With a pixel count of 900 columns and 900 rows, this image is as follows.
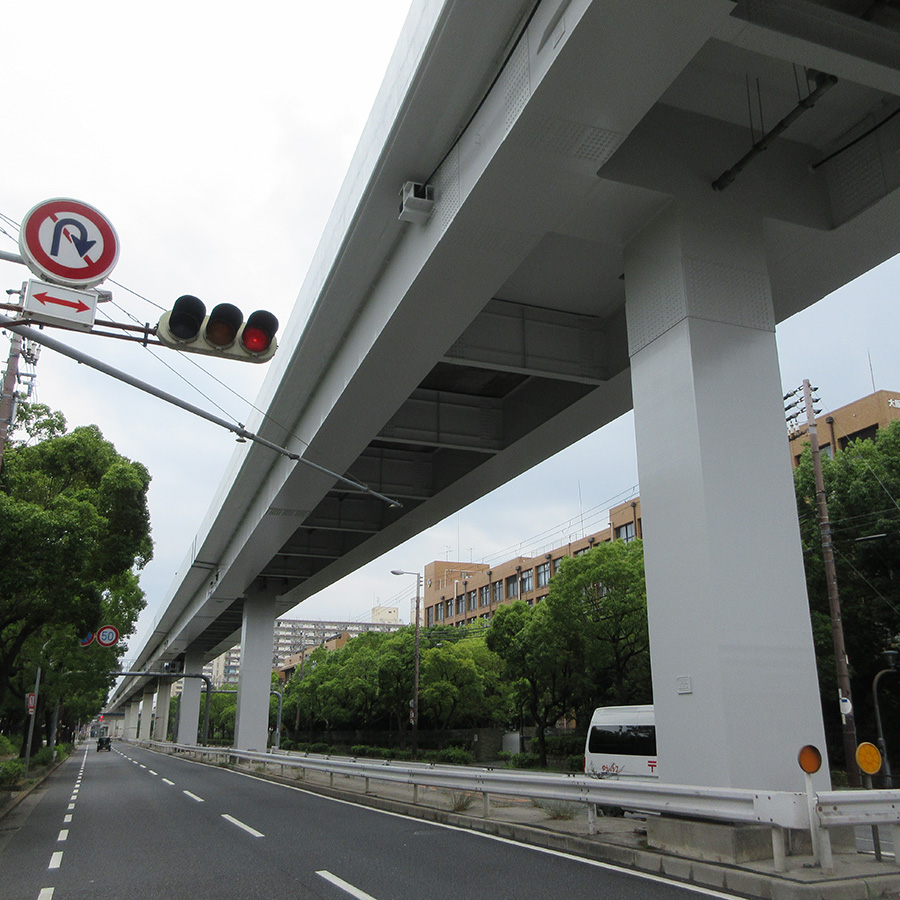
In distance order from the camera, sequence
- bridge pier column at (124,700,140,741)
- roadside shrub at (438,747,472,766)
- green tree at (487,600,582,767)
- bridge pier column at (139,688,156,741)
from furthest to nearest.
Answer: bridge pier column at (124,700,140,741) → bridge pier column at (139,688,156,741) → roadside shrub at (438,747,472,766) → green tree at (487,600,582,767)

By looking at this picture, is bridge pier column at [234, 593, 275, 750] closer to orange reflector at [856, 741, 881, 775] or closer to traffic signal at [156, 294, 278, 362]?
traffic signal at [156, 294, 278, 362]

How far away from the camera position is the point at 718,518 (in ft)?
25.8

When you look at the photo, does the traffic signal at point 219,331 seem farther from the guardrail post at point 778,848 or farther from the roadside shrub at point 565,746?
the roadside shrub at point 565,746

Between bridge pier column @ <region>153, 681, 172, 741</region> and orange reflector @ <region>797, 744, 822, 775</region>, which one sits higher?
orange reflector @ <region>797, 744, 822, 775</region>

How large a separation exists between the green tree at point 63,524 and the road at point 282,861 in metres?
4.47

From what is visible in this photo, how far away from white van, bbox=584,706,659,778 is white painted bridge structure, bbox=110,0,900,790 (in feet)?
22.4

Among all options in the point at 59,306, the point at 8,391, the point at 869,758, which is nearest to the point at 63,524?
the point at 8,391

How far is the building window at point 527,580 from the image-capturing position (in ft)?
252

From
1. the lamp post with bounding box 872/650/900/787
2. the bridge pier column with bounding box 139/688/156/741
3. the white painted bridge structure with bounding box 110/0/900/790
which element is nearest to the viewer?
the white painted bridge structure with bounding box 110/0/900/790

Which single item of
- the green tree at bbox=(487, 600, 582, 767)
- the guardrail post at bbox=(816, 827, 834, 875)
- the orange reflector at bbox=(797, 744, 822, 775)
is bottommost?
the guardrail post at bbox=(816, 827, 834, 875)

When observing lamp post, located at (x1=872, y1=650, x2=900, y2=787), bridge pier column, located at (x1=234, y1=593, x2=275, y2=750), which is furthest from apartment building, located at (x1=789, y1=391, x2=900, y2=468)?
bridge pier column, located at (x1=234, y1=593, x2=275, y2=750)

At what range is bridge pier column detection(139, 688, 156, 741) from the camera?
306 feet

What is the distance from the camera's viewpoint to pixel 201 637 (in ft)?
172

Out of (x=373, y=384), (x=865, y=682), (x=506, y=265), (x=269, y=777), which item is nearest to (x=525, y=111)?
(x=506, y=265)
